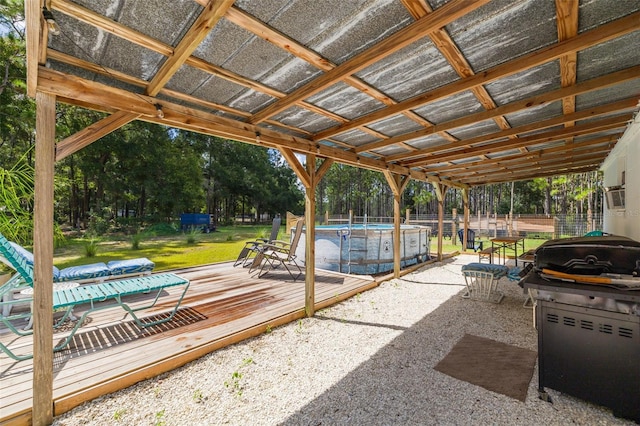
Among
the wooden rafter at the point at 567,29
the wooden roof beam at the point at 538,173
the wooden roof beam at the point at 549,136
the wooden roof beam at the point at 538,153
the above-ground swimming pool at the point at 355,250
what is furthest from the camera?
the wooden roof beam at the point at 538,173

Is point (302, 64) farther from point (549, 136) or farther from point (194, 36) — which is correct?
point (549, 136)

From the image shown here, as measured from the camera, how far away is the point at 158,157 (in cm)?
1752

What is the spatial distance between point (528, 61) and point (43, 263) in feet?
13.1

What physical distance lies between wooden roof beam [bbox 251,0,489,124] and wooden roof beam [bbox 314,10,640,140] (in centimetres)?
7

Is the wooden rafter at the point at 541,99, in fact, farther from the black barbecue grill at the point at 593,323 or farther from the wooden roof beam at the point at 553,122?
the black barbecue grill at the point at 593,323

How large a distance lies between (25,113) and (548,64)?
45.6ft

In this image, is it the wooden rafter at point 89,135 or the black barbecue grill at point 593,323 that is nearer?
the black barbecue grill at point 593,323

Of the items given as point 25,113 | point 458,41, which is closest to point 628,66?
point 458,41

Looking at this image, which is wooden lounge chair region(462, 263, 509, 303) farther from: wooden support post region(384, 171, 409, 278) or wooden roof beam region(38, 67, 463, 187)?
wooden roof beam region(38, 67, 463, 187)

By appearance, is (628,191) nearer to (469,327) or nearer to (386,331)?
(469,327)

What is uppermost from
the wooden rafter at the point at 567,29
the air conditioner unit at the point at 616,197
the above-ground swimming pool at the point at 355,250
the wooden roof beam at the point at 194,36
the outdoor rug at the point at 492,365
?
the wooden rafter at the point at 567,29

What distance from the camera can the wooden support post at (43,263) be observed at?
1972 millimetres

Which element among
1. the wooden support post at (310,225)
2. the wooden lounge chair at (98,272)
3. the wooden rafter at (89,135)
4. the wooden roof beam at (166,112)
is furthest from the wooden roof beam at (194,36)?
the wooden lounge chair at (98,272)

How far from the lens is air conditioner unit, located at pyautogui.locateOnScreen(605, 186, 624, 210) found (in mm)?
4362
